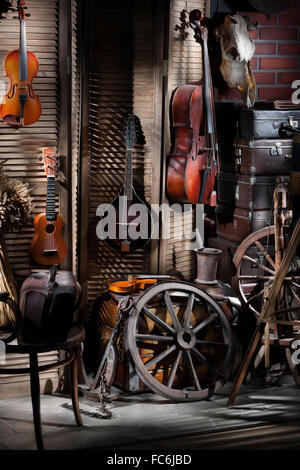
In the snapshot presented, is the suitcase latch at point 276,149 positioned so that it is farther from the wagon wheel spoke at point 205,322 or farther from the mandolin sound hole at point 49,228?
the mandolin sound hole at point 49,228

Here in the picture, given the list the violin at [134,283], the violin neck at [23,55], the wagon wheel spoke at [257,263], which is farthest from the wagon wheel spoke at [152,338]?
the violin neck at [23,55]

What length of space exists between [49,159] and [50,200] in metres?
0.25

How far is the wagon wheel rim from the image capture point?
5.22 metres

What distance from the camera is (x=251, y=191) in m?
5.21

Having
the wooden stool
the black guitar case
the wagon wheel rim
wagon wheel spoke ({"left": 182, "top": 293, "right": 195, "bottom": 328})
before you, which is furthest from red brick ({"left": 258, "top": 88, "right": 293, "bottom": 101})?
the wooden stool

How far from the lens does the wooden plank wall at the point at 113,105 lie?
4.96 meters

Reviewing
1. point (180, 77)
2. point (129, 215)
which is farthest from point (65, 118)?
point (180, 77)

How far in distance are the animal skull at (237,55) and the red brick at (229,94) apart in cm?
23

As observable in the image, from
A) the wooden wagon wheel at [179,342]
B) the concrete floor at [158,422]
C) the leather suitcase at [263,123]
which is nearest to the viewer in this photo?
the concrete floor at [158,422]
